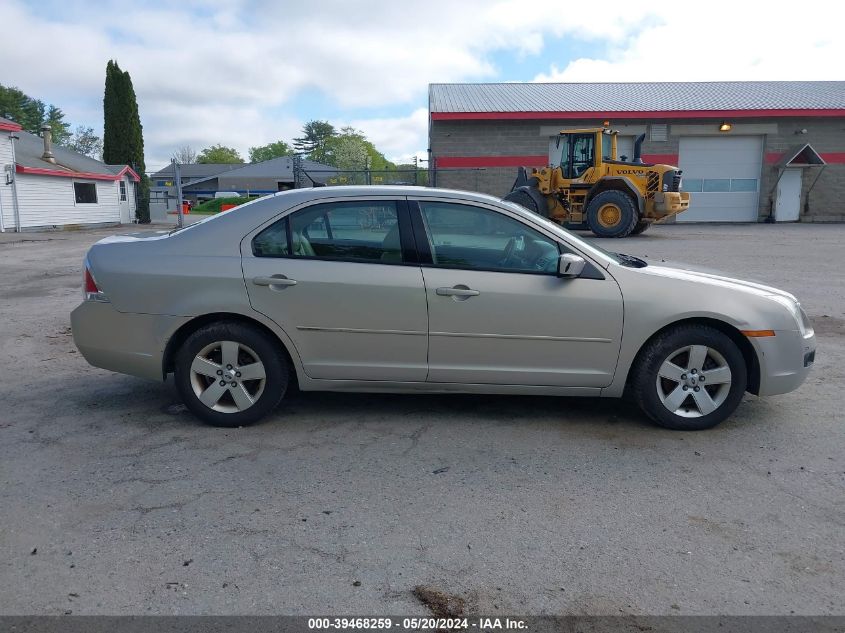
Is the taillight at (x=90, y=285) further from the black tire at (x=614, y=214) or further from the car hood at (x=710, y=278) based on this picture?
the black tire at (x=614, y=214)

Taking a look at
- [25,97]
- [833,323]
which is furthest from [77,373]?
[25,97]

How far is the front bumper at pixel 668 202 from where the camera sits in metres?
18.2

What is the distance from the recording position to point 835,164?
2919cm

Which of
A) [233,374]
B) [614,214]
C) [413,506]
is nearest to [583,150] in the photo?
[614,214]

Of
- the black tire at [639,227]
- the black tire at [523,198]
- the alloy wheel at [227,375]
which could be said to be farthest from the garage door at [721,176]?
the alloy wheel at [227,375]

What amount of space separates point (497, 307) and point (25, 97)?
108m

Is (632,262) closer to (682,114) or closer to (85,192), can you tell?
(682,114)

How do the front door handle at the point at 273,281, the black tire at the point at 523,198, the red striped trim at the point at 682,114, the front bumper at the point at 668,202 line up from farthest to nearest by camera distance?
the red striped trim at the point at 682,114 < the black tire at the point at 523,198 < the front bumper at the point at 668,202 < the front door handle at the point at 273,281

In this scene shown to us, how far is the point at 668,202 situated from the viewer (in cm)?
1816

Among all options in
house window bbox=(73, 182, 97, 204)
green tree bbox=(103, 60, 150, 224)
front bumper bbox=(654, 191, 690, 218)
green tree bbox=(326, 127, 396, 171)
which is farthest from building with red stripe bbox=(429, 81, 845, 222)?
green tree bbox=(326, 127, 396, 171)

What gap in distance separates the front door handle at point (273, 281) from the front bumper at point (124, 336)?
0.53 meters

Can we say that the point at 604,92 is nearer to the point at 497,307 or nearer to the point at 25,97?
the point at 497,307

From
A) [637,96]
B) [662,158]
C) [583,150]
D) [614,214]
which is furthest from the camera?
[637,96]

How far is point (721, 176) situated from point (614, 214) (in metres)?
13.6
